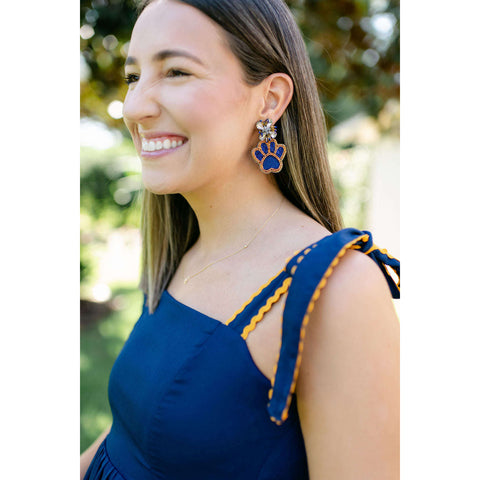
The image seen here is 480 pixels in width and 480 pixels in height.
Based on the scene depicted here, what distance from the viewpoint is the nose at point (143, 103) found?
1410 millimetres

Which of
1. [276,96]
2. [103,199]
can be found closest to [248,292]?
[276,96]

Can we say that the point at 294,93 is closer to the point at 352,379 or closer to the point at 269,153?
the point at 269,153

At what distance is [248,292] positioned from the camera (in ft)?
4.51

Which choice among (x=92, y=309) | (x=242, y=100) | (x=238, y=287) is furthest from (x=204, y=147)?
(x=92, y=309)

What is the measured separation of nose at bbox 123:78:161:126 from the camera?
141 cm

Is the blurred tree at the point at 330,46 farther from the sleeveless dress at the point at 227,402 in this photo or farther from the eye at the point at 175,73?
the sleeveless dress at the point at 227,402

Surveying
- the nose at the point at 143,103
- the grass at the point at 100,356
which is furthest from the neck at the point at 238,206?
the grass at the point at 100,356

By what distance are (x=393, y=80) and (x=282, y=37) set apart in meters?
4.10

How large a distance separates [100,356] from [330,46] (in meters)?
4.66

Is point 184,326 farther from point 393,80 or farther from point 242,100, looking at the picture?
point 393,80

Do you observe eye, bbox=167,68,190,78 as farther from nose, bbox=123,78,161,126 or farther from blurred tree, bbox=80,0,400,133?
blurred tree, bbox=80,0,400,133

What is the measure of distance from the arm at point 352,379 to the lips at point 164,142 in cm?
65

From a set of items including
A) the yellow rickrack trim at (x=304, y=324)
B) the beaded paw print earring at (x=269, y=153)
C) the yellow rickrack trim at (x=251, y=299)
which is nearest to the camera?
the yellow rickrack trim at (x=304, y=324)

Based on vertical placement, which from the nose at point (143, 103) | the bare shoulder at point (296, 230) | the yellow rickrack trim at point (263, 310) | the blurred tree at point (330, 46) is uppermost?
the blurred tree at point (330, 46)
